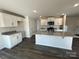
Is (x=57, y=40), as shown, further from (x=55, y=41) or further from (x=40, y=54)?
A: (x=40, y=54)

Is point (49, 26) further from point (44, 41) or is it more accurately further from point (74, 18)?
point (44, 41)

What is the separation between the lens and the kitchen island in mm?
3508

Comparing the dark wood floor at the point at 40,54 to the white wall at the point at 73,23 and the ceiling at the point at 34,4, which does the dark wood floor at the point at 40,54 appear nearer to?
the ceiling at the point at 34,4

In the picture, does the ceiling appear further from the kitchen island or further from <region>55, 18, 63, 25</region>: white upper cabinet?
<region>55, 18, 63, 25</region>: white upper cabinet

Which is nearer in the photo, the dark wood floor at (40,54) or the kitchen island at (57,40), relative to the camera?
the dark wood floor at (40,54)

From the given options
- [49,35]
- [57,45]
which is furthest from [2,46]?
[57,45]

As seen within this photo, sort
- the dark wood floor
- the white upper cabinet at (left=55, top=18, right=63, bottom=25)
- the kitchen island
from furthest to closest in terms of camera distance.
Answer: the white upper cabinet at (left=55, top=18, right=63, bottom=25) < the kitchen island < the dark wood floor

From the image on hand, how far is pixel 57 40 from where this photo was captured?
149 inches

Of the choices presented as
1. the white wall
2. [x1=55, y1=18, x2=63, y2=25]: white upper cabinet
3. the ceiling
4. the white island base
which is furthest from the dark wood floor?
the white wall

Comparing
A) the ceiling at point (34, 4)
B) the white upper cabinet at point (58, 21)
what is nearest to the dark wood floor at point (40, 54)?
the ceiling at point (34, 4)

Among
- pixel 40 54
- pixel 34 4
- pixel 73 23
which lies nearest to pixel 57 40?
pixel 40 54

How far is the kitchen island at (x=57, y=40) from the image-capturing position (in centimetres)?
351

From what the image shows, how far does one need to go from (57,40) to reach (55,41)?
147 mm

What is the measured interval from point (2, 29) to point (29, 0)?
2608 mm
